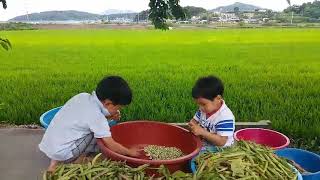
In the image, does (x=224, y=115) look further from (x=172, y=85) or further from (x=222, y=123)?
(x=172, y=85)

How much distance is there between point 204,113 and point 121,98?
2.36 feet

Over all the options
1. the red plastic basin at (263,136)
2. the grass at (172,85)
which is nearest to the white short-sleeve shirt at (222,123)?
the red plastic basin at (263,136)

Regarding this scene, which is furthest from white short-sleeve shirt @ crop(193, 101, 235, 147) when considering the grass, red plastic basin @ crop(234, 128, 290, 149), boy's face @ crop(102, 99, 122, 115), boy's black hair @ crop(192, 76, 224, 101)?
the grass

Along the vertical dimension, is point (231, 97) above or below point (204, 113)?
below

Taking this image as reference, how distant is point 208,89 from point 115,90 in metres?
0.66

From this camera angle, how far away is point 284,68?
451 inches

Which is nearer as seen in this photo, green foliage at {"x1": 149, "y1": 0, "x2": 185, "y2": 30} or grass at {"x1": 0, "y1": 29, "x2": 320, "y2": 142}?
green foliage at {"x1": 149, "y1": 0, "x2": 185, "y2": 30}

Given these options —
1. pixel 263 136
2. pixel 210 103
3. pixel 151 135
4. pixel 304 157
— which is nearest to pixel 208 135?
pixel 210 103

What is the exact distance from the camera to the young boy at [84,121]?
318cm

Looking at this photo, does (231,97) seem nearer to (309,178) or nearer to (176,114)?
(176,114)

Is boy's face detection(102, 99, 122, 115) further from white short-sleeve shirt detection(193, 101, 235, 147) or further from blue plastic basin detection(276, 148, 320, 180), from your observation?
blue plastic basin detection(276, 148, 320, 180)

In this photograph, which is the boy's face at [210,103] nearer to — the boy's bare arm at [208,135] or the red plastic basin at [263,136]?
the boy's bare arm at [208,135]

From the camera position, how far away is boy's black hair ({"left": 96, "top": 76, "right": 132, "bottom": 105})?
3178mm

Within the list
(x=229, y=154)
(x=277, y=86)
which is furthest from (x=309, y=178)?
(x=277, y=86)
